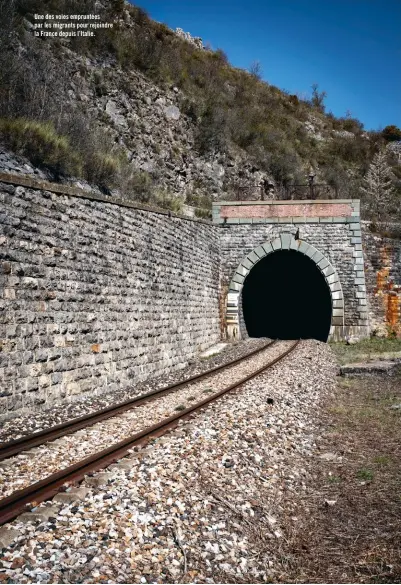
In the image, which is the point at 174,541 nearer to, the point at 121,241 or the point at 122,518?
the point at 122,518

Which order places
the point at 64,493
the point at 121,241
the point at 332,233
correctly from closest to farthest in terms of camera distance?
1. the point at 64,493
2. the point at 121,241
3. the point at 332,233

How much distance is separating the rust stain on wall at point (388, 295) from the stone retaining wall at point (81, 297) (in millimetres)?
10629

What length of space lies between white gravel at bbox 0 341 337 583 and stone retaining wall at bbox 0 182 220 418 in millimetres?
2827

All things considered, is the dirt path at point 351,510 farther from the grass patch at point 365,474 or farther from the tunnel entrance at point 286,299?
the tunnel entrance at point 286,299

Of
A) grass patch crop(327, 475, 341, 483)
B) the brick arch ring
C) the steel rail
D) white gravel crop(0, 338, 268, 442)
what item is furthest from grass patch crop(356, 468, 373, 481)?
the brick arch ring

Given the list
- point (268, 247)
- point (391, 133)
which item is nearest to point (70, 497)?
point (268, 247)

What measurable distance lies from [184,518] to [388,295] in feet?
61.8

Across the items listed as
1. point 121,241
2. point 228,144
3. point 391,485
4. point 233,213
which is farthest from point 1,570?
point 228,144

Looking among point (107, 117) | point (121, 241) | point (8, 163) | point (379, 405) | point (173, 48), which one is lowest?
point (379, 405)

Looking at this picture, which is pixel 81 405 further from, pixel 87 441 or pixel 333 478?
pixel 333 478

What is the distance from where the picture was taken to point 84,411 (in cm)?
764

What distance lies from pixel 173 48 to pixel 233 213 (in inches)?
648

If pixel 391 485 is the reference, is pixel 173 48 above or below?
above

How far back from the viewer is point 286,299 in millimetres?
27516
